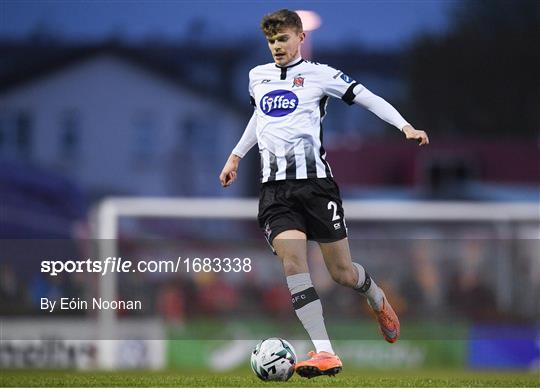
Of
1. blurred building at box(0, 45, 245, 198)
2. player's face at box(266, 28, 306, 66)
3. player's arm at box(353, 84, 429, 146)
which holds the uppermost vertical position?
blurred building at box(0, 45, 245, 198)

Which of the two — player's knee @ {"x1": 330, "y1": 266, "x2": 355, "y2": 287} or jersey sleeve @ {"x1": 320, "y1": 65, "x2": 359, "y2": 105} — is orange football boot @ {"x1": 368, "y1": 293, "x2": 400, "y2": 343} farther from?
jersey sleeve @ {"x1": 320, "y1": 65, "x2": 359, "y2": 105}

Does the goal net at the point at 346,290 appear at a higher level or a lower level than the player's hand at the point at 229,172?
higher

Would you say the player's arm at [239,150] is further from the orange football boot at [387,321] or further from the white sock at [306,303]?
the orange football boot at [387,321]

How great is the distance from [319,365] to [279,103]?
1.72 m


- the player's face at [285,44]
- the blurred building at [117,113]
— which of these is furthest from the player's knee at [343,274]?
the blurred building at [117,113]

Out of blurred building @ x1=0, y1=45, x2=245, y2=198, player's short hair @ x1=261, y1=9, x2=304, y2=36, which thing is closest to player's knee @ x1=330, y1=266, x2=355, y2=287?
player's short hair @ x1=261, y1=9, x2=304, y2=36

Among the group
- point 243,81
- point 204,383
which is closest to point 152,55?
point 243,81

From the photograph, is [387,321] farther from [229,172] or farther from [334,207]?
[229,172]

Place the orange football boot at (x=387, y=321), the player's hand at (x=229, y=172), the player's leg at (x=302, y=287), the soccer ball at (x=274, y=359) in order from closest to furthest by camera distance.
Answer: the player's leg at (x=302, y=287)
the soccer ball at (x=274, y=359)
the player's hand at (x=229, y=172)
the orange football boot at (x=387, y=321)

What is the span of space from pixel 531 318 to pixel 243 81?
3191cm

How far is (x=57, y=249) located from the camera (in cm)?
2125

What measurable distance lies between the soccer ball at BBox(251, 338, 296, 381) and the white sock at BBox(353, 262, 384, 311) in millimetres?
718

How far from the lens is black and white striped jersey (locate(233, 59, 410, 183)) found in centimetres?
918

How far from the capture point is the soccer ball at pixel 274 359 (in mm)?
9180
